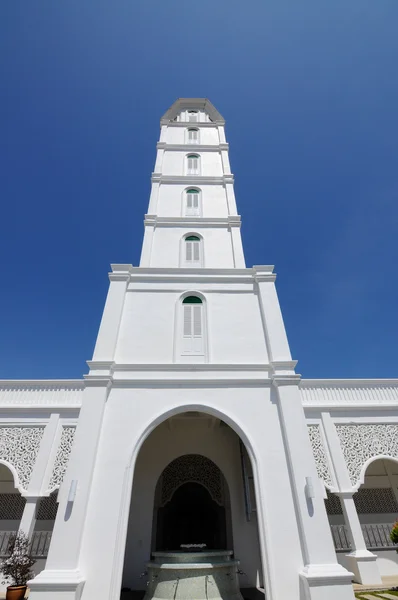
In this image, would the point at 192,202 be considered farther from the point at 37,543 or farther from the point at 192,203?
the point at 37,543

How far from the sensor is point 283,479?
5727mm

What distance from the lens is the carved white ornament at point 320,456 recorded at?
789cm

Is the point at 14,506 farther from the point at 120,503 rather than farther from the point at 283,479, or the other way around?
the point at 283,479

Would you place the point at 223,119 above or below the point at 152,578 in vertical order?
above

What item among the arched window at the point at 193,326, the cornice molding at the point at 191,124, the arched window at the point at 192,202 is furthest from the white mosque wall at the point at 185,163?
the arched window at the point at 193,326

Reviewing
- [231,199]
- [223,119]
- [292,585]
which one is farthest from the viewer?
[223,119]

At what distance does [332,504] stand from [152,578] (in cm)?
569

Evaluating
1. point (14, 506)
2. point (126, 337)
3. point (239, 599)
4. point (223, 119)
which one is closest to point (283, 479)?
point (239, 599)

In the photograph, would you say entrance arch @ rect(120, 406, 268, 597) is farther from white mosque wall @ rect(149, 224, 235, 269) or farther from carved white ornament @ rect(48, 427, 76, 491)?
white mosque wall @ rect(149, 224, 235, 269)

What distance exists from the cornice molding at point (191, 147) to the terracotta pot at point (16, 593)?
15.4 m

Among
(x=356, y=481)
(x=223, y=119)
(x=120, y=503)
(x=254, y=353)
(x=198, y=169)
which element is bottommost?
(x=120, y=503)

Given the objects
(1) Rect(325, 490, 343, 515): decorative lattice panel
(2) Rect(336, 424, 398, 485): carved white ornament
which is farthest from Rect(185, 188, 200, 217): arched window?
(1) Rect(325, 490, 343, 515): decorative lattice panel

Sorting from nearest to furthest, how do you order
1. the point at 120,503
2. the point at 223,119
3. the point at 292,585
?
the point at 292,585 → the point at 120,503 → the point at 223,119

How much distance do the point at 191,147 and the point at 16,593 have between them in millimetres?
16002
